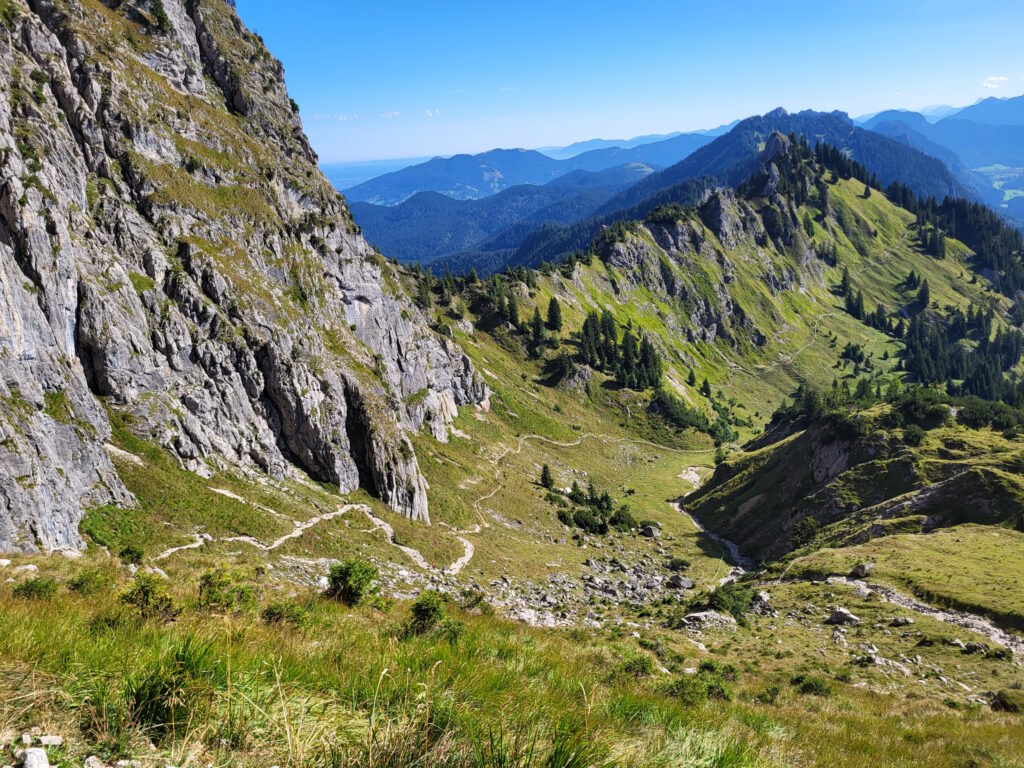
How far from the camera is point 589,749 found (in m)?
4.36

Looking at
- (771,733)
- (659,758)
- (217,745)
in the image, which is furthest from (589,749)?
(771,733)

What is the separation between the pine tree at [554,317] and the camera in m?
159

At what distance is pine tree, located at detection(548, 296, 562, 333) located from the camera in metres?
159

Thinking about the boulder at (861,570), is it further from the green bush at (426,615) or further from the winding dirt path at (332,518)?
the green bush at (426,615)

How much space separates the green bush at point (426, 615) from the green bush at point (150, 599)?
4.83 metres

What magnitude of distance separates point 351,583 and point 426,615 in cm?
504

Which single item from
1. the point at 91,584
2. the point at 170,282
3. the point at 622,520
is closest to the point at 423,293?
the point at 622,520

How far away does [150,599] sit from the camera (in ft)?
35.0

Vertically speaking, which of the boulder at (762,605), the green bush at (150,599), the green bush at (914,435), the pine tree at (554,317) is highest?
the green bush at (150,599)

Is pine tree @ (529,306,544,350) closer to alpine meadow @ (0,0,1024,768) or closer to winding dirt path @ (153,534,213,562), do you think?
alpine meadow @ (0,0,1024,768)

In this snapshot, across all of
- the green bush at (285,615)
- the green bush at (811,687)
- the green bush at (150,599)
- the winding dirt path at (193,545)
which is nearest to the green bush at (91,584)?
the green bush at (150,599)

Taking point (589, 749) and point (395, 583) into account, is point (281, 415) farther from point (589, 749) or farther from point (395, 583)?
point (589, 749)

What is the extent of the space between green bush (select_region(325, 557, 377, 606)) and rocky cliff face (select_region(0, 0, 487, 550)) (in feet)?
94.7

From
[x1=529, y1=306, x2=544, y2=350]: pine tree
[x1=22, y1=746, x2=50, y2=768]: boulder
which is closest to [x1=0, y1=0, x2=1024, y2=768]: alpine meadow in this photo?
[x1=22, y1=746, x2=50, y2=768]: boulder
